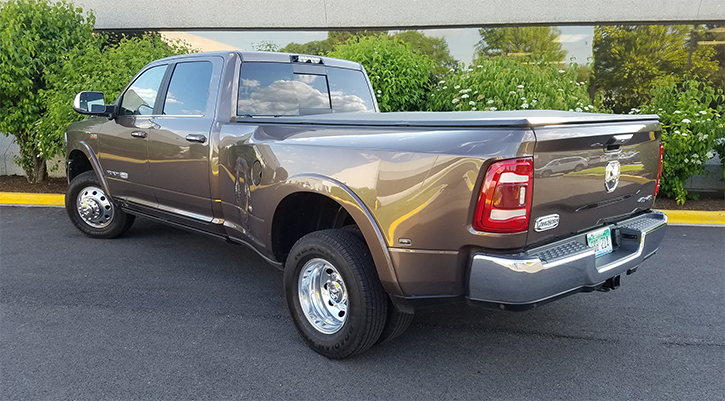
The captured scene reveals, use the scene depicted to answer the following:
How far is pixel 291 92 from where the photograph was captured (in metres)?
4.34

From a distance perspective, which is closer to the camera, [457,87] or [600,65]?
[457,87]

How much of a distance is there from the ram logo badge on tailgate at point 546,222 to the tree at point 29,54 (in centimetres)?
757

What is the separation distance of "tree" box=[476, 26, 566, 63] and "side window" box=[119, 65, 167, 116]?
624 cm

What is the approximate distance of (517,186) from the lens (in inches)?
98.9

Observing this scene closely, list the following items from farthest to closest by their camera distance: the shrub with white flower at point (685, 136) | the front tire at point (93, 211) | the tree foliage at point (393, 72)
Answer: the tree foliage at point (393, 72)
the shrub with white flower at point (685, 136)
the front tire at point (93, 211)

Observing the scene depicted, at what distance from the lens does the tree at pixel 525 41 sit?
933cm

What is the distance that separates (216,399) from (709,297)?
368 cm

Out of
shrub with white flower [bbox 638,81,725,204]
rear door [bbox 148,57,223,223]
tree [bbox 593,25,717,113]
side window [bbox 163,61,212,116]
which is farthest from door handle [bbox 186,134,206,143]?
tree [bbox 593,25,717,113]

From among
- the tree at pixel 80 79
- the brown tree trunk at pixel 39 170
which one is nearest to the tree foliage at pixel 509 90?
the tree at pixel 80 79

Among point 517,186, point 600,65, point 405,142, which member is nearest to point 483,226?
point 517,186

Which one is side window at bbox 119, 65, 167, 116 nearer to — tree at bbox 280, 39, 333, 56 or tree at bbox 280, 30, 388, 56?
tree at bbox 280, 30, 388, 56

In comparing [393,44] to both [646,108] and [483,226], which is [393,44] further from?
[483,226]

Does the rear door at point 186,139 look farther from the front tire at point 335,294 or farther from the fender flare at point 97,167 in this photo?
the front tire at point 335,294

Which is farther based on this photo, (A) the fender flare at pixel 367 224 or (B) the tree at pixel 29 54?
(B) the tree at pixel 29 54
